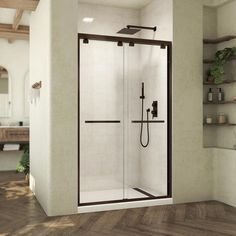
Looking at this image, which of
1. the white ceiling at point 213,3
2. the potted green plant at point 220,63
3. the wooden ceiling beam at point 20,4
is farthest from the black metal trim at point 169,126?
the wooden ceiling beam at point 20,4

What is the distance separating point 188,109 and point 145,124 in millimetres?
621

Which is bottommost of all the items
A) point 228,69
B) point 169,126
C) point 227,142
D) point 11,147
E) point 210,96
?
point 11,147

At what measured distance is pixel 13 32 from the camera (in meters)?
7.07

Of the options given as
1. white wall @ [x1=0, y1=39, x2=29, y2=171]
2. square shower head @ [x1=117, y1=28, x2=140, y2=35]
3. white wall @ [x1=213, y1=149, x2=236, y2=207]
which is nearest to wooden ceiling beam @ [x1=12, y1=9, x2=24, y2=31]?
white wall @ [x1=0, y1=39, x2=29, y2=171]

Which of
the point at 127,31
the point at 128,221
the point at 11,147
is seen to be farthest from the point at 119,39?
the point at 11,147

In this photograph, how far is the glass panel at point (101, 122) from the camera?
4.52 metres

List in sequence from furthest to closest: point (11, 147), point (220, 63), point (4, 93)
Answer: point (4, 93) < point (11, 147) < point (220, 63)

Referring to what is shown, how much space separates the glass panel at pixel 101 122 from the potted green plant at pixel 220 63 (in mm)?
1263

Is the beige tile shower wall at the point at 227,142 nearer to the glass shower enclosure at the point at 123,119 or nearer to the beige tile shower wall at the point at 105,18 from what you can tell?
the glass shower enclosure at the point at 123,119

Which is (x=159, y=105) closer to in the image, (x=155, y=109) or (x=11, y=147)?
(x=155, y=109)

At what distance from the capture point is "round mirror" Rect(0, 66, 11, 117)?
7668 millimetres

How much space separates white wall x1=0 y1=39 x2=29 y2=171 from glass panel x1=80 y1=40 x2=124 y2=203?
3.68m

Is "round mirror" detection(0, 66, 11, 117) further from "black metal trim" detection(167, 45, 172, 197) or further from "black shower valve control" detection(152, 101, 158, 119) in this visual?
"black metal trim" detection(167, 45, 172, 197)

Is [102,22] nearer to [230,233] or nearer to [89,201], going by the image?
[89,201]
